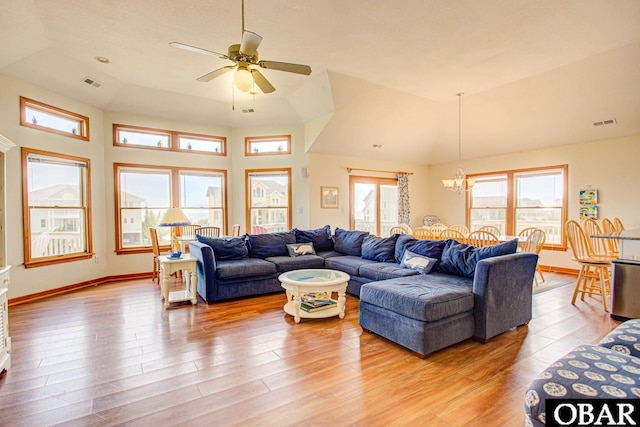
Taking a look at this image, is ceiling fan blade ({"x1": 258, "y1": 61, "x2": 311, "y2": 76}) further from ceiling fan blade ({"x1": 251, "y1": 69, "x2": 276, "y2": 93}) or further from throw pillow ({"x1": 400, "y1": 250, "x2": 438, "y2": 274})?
throw pillow ({"x1": 400, "y1": 250, "x2": 438, "y2": 274})

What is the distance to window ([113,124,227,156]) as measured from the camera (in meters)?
5.95

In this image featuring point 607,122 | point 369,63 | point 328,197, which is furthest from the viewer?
point 328,197

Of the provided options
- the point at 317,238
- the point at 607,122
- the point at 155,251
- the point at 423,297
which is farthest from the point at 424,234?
the point at 155,251

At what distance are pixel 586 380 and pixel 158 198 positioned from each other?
6.67 meters

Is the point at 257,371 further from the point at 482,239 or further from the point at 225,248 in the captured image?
the point at 482,239

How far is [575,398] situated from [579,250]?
381 centimetres

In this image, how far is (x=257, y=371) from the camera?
2.47 metres

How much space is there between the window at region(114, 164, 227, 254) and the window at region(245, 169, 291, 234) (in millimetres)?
586

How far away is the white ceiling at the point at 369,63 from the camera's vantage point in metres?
3.33

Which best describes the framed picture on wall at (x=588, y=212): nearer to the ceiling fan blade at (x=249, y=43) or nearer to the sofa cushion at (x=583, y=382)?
the sofa cushion at (x=583, y=382)

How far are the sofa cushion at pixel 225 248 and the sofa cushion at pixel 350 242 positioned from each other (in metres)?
1.66

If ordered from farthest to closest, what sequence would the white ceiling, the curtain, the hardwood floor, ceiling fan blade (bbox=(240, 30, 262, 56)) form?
the curtain → the white ceiling → ceiling fan blade (bbox=(240, 30, 262, 56)) → the hardwood floor

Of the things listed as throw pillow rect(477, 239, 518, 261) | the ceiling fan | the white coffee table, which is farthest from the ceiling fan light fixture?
throw pillow rect(477, 239, 518, 261)

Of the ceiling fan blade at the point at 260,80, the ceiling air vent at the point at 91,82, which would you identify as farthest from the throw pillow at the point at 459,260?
the ceiling air vent at the point at 91,82
